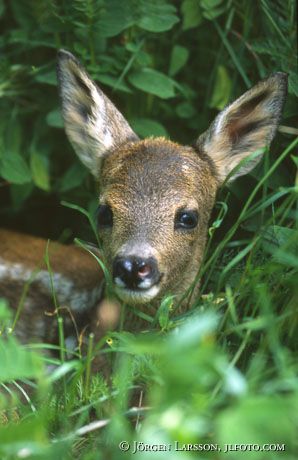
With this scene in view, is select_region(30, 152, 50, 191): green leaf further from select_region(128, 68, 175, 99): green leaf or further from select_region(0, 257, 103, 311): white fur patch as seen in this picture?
select_region(128, 68, 175, 99): green leaf

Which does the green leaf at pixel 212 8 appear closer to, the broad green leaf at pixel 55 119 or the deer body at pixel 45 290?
the broad green leaf at pixel 55 119

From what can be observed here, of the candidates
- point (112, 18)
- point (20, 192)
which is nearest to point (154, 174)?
point (112, 18)

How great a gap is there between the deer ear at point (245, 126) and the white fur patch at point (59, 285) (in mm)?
1272

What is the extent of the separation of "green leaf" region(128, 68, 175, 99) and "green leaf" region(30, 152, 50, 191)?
3.93 ft

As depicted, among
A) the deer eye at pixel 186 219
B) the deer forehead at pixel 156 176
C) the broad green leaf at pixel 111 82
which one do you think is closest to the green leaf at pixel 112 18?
the broad green leaf at pixel 111 82

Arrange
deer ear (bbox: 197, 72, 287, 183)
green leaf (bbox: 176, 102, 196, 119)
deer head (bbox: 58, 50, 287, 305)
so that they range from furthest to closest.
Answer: green leaf (bbox: 176, 102, 196, 119) → deer ear (bbox: 197, 72, 287, 183) → deer head (bbox: 58, 50, 287, 305)

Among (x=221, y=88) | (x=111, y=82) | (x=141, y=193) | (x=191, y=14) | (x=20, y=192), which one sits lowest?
(x=20, y=192)

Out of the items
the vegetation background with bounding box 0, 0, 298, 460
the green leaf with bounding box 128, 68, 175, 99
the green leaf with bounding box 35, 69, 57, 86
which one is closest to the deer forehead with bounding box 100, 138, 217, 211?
the vegetation background with bounding box 0, 0, 298, 460

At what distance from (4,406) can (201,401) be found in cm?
102

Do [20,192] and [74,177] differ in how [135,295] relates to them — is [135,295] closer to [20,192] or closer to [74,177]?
[74,177]

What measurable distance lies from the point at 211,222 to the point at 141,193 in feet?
3.00

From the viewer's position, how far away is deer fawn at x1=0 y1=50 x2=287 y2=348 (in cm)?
454

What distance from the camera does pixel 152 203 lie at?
15.5 feet

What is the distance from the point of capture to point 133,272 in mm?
4207
